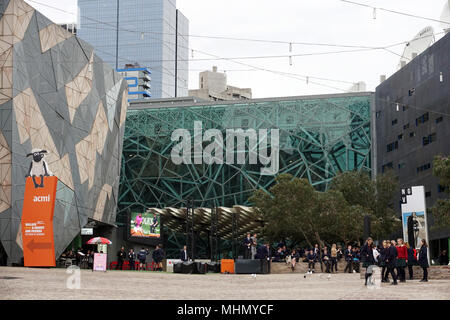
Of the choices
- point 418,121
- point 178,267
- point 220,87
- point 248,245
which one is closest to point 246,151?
point 418,121

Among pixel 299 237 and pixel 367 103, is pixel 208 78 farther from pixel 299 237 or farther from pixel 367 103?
pixel 299 237

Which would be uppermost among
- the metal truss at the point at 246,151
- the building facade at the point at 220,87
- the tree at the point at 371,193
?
the building facade at the point at 220,87

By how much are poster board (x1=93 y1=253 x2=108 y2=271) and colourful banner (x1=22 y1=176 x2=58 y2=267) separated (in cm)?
338

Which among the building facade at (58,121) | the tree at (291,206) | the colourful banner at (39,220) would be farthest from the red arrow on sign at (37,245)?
the tree at (291,206)

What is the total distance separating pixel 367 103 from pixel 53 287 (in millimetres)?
56982

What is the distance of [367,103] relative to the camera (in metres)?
72.4

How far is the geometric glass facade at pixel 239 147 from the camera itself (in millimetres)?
72125

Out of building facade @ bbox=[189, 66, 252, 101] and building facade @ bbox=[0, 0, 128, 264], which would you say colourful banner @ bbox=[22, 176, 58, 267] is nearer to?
building facade @ bbox=[0, 0, 128, 264]

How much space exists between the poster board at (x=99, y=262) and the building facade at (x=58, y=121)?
347 inches

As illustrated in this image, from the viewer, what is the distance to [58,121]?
4675cm

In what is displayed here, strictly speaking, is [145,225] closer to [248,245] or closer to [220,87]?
[248,245]

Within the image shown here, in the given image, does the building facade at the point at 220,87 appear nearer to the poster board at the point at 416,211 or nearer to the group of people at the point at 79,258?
the group of people at the point at 79,258

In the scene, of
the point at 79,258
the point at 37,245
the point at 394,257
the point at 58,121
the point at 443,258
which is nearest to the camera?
the point at 394,257

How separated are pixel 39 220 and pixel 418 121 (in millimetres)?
40886
